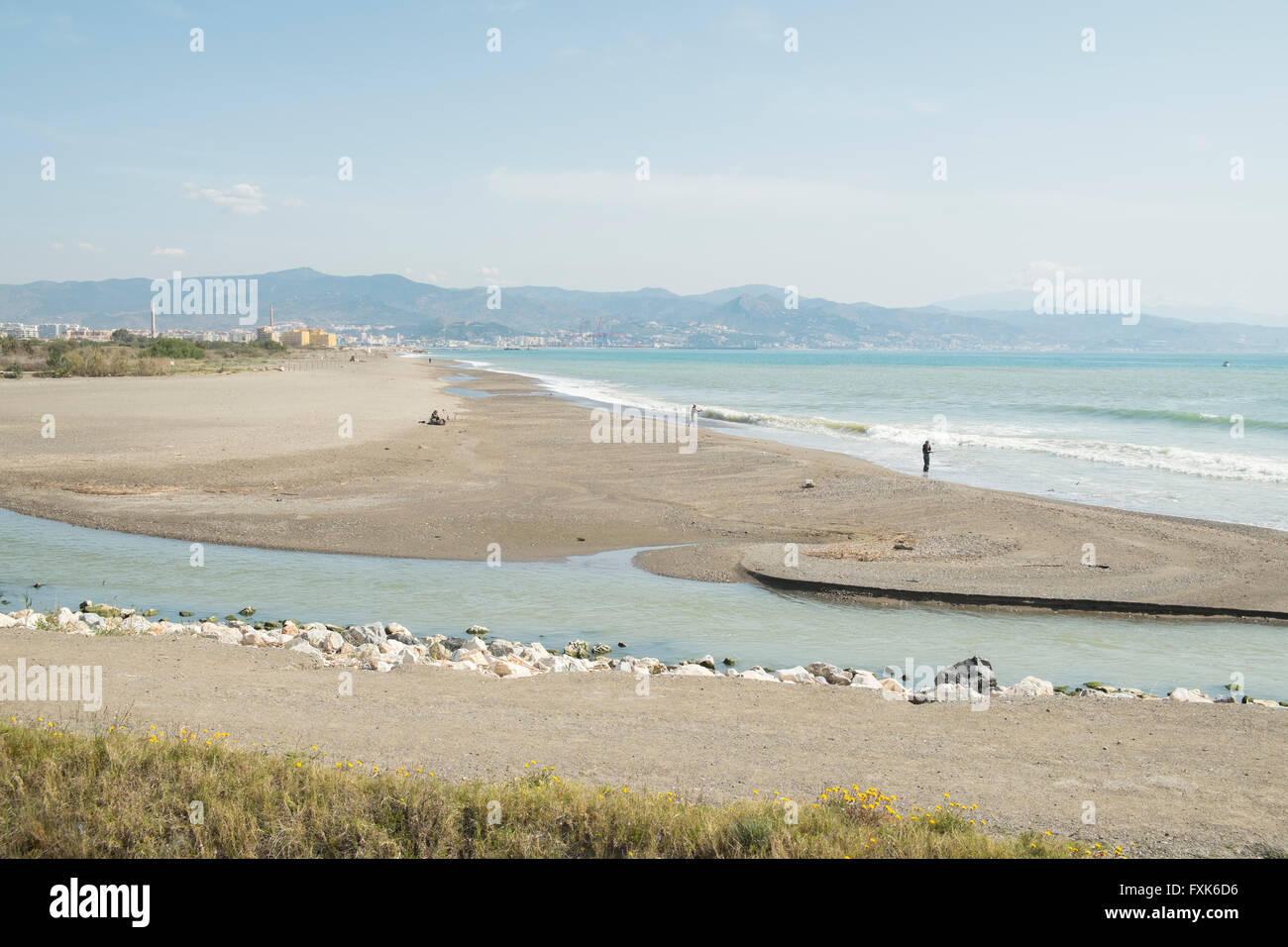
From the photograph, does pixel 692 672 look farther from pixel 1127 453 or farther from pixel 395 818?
pixel 1127 453

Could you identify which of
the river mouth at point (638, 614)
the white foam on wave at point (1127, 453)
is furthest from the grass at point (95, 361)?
the river mouth at point (638, 614)

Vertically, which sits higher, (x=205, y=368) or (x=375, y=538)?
(x=205, y=368)

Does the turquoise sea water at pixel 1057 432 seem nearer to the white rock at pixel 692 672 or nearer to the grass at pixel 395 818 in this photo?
the white rock at pixel 692 672

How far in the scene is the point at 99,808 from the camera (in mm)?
6348

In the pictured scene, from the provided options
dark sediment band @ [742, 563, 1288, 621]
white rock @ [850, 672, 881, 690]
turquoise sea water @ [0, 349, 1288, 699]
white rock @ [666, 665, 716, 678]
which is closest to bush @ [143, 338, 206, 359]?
turquoise sea water @ [0, 349, 1288, 699]

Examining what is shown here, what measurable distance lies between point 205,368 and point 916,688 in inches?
3375

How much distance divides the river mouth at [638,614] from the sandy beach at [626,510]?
94 centimetres

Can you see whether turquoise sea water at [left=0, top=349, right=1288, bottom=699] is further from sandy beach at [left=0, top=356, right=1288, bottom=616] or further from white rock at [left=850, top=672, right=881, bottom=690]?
white rock at [left=850, top=672, right=881, bottom=690]

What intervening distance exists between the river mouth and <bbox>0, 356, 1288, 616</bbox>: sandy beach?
0.94 metres

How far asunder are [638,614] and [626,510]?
849cm

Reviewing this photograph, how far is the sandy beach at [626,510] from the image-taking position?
56.4 ft

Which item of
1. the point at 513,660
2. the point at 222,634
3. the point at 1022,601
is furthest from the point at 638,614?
the point at 1022,601
